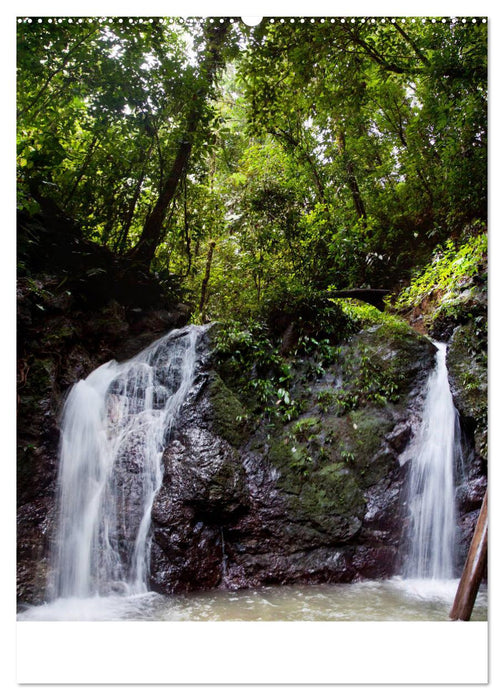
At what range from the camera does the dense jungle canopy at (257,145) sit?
281cm

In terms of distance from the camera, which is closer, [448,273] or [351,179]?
[448,273]

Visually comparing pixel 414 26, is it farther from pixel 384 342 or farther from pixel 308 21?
pixel 384 342

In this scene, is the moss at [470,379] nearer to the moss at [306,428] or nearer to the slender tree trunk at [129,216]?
the moss at [306,428]

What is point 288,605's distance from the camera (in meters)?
2.67

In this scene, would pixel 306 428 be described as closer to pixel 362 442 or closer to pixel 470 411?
pixel 362 442

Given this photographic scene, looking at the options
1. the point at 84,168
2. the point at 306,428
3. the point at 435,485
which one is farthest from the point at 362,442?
the point at 84,168

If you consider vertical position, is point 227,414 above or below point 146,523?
above

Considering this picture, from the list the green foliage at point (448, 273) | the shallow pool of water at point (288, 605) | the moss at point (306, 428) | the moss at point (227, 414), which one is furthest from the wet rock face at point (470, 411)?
the moss at point (227, 414)

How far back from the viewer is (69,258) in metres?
3.75

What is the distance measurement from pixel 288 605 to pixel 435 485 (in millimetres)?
1529

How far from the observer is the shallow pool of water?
238cm
